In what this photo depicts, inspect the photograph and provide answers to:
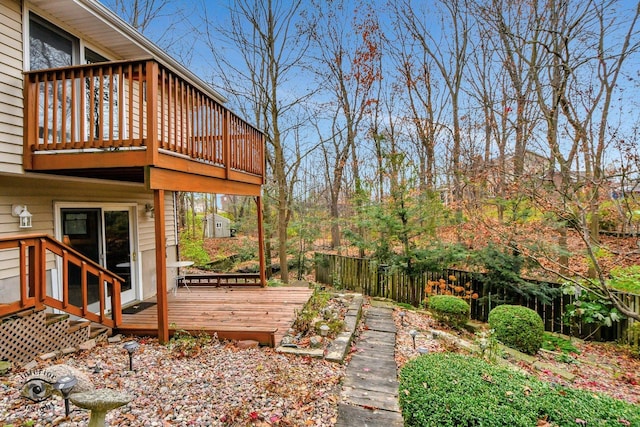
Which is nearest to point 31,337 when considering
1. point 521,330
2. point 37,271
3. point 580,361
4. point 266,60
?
point 37,271

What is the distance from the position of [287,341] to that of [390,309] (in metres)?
3.21

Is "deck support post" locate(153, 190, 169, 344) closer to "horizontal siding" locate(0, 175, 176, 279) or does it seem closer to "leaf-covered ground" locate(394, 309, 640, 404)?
"horizontal siding" locate(0, 175, 176, 279)

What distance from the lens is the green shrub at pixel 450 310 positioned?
21.4ft

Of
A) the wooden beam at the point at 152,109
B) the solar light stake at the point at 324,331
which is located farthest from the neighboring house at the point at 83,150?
the solar light stake at the point at 324,331

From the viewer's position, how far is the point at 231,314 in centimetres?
554

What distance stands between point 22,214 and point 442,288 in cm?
864

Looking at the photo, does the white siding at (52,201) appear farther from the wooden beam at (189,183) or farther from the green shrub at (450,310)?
the green shrub at (450,310)

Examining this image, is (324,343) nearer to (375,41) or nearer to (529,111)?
(529,111)

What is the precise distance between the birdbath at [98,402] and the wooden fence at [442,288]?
293 inches

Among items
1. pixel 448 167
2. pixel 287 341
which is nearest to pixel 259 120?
pixel 448 167

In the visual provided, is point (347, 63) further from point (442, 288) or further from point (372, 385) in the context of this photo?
point (372, 385)

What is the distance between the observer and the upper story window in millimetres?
4562

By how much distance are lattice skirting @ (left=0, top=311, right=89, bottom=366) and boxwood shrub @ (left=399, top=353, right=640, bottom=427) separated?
429cm

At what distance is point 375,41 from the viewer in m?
13.7
